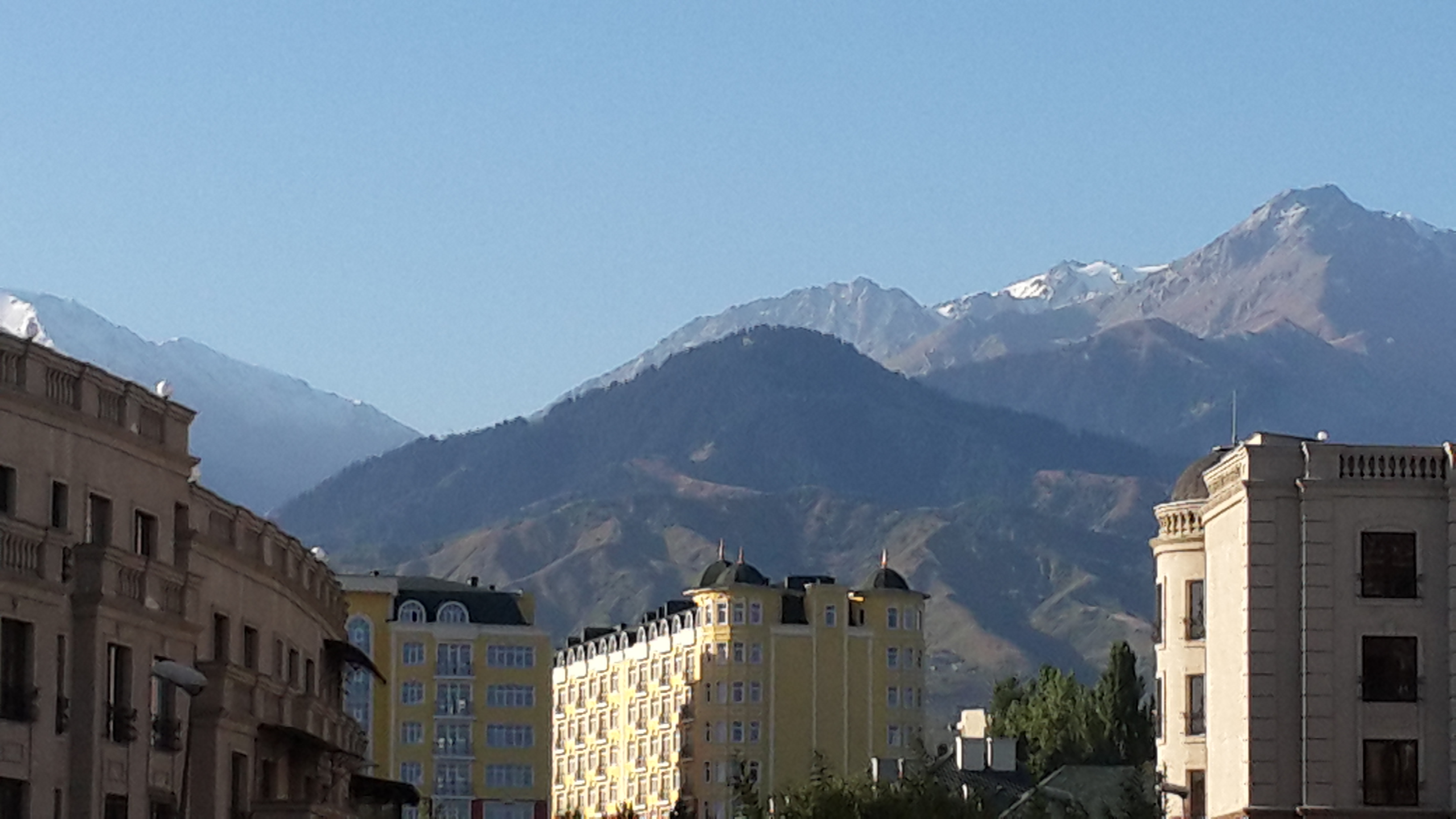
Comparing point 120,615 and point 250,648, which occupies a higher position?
point 250,648

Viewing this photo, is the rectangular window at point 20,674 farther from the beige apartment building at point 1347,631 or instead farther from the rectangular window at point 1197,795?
the rectangular window at point 1197,795

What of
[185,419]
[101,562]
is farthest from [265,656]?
[101,562]

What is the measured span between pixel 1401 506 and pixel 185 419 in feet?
119

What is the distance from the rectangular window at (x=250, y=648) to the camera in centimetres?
7794

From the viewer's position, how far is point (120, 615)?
61500mm

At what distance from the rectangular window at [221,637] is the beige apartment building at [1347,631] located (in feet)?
96.3

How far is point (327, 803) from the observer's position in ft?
280

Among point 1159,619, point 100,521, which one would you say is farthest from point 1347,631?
point 100,521

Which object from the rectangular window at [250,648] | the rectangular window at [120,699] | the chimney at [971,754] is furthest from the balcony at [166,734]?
the chimney at [971,754]

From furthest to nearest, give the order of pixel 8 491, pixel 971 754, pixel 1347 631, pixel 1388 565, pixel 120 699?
pixel 971 754
pixel 1388 565
pixel 1347 631
pixel 120 699
pixel 8 491

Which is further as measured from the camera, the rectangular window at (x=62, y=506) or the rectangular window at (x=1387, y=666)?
the rectangular window at (x=1387, y=666)

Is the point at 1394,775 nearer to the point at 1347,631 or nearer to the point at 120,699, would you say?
the point at 1347,631

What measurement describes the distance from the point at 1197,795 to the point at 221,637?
38.2 metres

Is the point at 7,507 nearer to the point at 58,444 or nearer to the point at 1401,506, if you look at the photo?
the point at 58,444
